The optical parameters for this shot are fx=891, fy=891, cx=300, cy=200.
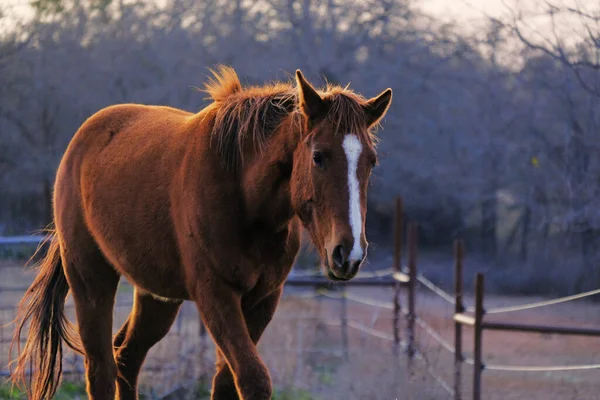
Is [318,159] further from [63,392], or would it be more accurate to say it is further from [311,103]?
[63,392]

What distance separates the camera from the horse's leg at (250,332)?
4.40 meters

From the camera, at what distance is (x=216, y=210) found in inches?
160

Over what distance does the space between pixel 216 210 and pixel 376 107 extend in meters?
0.86

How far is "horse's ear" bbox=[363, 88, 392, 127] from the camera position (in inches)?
152

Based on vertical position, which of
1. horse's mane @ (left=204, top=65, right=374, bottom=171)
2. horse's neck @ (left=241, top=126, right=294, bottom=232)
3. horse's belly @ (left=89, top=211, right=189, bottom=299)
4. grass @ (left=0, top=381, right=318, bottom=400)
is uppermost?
horse's mane @ (left=204, top=65, right=374, bottom=171)

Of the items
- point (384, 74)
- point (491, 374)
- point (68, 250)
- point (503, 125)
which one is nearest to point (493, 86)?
point (503, 125)

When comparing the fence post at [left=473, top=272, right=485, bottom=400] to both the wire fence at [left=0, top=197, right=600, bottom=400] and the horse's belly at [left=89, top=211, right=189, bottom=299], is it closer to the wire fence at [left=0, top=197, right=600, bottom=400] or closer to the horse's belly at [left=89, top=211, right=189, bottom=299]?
the wire fence at [left=0, top=197, right=600, bottom=400]

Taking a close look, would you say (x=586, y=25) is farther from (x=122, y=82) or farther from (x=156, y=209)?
(x=122, y=82)

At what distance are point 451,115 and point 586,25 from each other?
12.3 metres

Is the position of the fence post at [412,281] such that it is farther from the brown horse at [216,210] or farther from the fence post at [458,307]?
the brown horse at [216,210]

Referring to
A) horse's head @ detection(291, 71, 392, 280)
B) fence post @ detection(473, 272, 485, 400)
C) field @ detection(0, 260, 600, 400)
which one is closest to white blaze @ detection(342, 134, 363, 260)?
horse's head @ detection(291, 71, 392, 280)

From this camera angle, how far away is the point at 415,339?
9.91m

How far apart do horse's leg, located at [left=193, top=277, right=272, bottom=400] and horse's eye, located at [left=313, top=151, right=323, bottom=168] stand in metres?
0.79

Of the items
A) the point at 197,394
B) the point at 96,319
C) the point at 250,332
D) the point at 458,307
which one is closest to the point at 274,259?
the point at 250,332
